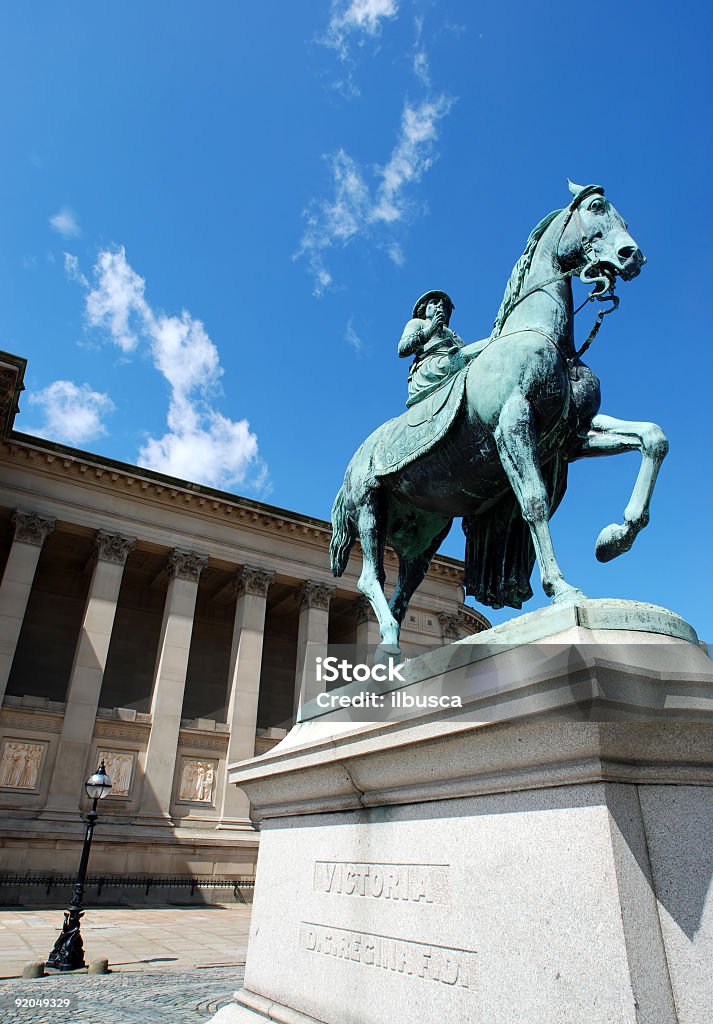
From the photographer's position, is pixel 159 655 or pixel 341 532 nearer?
pixel 341 532

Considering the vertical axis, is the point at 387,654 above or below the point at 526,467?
below

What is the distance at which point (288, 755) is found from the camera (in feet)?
15.8

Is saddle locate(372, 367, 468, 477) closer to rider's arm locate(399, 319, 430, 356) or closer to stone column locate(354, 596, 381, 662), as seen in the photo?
rider's arm locate(399, 319, 430, 356)

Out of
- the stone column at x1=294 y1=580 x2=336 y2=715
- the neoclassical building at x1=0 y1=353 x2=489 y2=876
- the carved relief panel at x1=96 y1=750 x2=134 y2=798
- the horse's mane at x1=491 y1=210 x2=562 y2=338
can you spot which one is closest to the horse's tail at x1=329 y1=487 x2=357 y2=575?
the horse's mane at x1=491 y1=210 x2=562 y2=338

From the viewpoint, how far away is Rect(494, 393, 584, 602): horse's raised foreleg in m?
4.12

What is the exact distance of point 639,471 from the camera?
434 cm

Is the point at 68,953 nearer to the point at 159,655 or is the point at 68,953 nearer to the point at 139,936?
the point at 139,936

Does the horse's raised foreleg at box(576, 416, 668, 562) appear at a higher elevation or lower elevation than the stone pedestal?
higher

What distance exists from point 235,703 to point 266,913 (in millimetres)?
25610

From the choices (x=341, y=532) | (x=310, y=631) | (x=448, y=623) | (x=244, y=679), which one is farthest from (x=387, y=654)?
(x=448, y=623)

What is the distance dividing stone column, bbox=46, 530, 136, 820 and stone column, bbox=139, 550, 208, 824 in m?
2.29

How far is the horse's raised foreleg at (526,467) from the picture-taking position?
412 centimetres

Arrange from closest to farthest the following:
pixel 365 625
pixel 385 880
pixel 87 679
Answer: pixel 385 880 < pixel 87 679 < pixel 365 625

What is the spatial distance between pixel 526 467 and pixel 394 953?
2.80 meters
